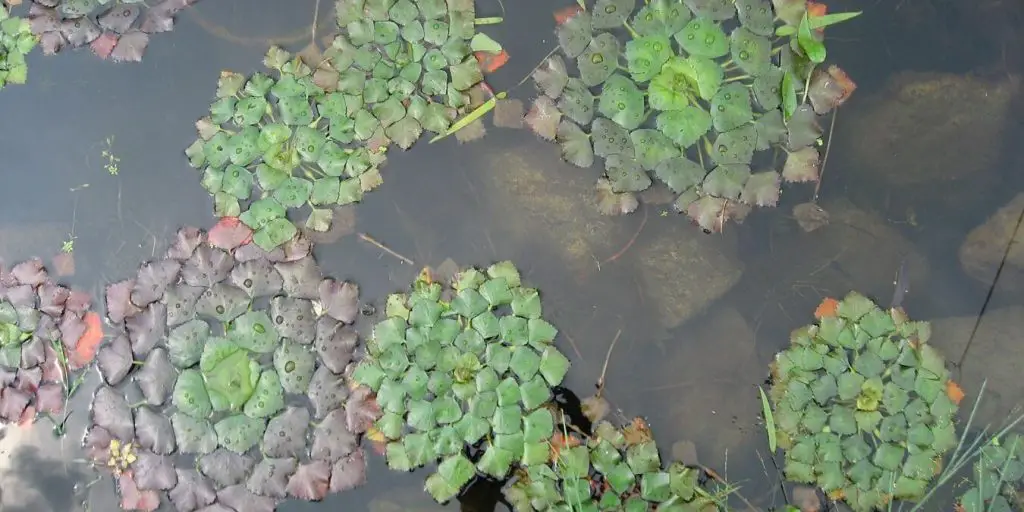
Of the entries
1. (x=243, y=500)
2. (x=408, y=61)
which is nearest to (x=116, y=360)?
(x=243, y=500)

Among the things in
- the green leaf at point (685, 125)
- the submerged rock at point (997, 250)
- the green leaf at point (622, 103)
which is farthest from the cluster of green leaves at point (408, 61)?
the submerged rock at point (997, 250)

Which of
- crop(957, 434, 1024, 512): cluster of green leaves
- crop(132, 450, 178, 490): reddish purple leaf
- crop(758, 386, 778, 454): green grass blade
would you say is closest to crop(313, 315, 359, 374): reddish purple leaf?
crop(132, 450, 178, 490): reddish purple leaf

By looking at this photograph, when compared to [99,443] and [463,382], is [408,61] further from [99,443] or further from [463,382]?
[99,443]

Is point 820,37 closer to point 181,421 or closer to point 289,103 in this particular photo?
point 289,103

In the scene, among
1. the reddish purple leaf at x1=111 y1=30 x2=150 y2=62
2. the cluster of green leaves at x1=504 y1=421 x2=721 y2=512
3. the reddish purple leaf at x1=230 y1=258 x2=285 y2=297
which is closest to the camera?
the cluster of green leaves at x1=504 y1=421 x2=721 y2=512

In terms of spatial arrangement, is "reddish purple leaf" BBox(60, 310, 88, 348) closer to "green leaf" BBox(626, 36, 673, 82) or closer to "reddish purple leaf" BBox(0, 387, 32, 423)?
"reddish purple leaf" BBox(0, 387, 32, 423)

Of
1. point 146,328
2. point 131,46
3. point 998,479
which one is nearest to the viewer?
point 998,479

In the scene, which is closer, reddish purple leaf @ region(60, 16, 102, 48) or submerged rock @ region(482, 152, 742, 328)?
submerged rock @ region(482, 152, 742, 328)
